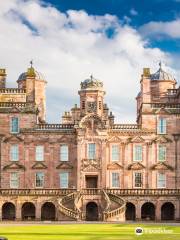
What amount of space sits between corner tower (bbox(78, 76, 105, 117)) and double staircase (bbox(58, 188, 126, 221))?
11.6 m

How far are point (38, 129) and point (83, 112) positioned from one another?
598 centimetres

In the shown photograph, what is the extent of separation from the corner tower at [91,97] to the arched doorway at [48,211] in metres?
12.4

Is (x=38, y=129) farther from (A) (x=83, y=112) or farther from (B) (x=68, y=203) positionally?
(B) (x=68, y=203)

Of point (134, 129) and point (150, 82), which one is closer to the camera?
point (134, 129)

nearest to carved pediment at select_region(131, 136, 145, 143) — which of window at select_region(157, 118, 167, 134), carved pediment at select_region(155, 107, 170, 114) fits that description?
window at select_region(157, 118, 167, 134)

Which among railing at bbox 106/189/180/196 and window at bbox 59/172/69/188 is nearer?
railing at bbox 106/189/180/196

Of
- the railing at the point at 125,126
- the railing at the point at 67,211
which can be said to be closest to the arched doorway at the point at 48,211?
the railing at the point at 67,211

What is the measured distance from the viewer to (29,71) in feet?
319

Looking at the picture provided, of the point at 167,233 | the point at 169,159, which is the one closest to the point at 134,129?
the point at 169,159

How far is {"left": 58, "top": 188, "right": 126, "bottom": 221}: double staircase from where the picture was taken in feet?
265

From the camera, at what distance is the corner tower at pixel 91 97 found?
94.6m

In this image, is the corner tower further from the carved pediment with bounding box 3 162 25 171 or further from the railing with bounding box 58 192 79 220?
the railing with bounding box 58 192 79 220

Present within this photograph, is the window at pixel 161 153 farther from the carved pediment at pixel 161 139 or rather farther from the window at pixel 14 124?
the window at pixel 14 124

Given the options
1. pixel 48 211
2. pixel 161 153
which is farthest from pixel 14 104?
pixel 161 153
